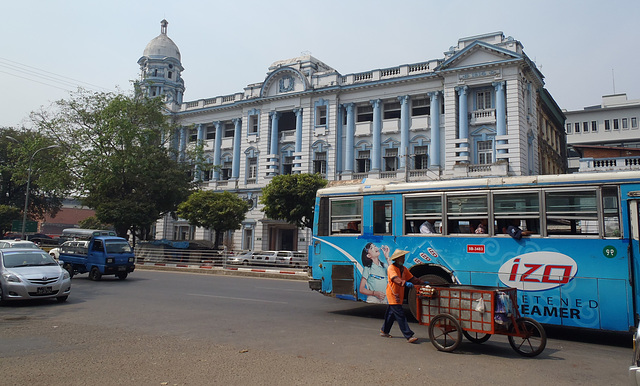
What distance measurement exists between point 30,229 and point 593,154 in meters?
41.9

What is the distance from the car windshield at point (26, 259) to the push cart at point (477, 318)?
10.9m

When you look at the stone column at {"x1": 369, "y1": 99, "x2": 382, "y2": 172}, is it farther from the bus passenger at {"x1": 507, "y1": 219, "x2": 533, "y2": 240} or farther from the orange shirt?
the orange shirt

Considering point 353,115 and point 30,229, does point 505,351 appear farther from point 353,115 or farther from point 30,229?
point 30,229

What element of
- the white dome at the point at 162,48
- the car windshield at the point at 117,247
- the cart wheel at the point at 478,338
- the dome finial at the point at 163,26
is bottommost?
the cart wheel at the point at 478,338

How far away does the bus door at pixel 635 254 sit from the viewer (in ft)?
26.7

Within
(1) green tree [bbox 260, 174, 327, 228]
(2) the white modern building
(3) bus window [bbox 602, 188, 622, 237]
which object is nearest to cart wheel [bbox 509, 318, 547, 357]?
(3) bus window [bbox 602, 188, 622, 237]

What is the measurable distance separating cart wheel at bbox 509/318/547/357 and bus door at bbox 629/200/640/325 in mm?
2240

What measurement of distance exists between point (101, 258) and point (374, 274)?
13420 mm

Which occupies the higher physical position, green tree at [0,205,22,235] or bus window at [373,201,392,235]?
green tree at [0,205,22,235]

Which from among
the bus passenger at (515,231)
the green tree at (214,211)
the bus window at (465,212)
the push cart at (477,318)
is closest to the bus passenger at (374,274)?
the bus window at (465,212)

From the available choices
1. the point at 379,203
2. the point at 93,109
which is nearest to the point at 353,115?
the point at 93,109

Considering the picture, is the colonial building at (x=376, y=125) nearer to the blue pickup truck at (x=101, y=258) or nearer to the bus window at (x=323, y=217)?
the blue pickup truck at (x=101, y=258)

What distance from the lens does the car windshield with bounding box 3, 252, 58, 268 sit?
12578 mm

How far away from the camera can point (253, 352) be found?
285 inches
